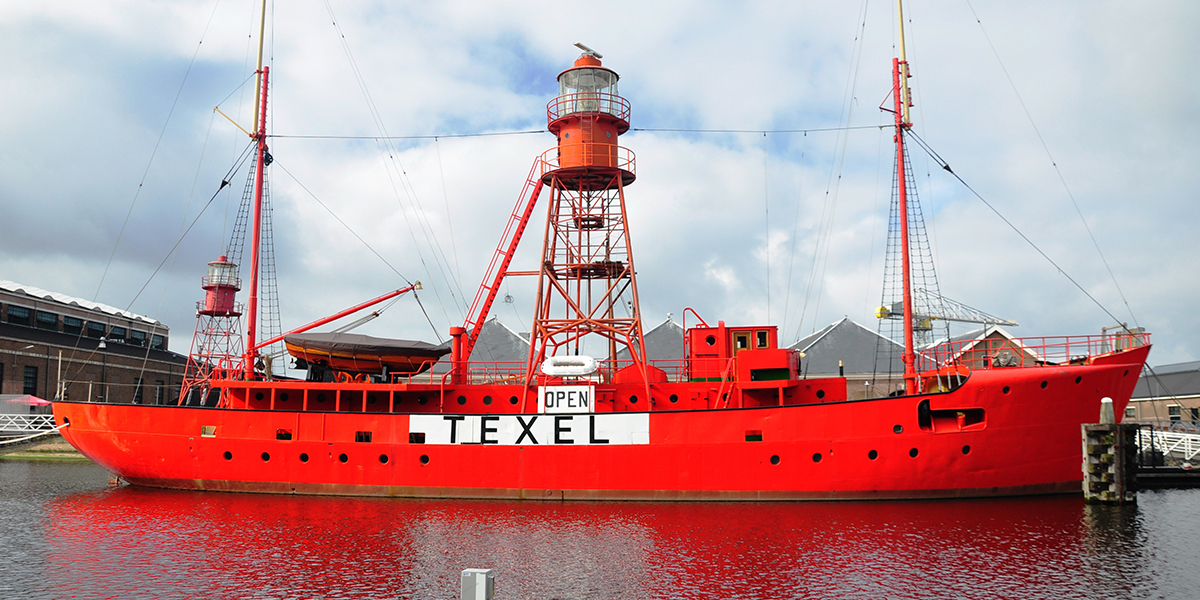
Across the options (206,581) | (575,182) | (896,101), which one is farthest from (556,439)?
(896,101)

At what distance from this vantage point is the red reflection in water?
485 inches

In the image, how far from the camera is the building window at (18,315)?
47750 mm

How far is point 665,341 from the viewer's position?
4547cm

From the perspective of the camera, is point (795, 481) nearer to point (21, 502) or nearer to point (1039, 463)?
point (1039, 463)

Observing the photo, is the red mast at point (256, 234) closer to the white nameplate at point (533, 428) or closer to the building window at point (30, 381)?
the white nameplate at point (533, 428)

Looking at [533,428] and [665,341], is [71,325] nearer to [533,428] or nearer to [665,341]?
[665,341]

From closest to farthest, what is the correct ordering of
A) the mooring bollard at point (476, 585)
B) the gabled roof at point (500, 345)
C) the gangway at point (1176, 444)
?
1. the mooring bollard at point (476, 585)
2. the gangway at point (1176, 444)
3. the gabled roof at point (500, 345)

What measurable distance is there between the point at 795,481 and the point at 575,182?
11345 mm

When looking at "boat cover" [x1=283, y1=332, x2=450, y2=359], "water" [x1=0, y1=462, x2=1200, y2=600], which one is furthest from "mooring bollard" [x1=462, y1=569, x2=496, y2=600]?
"boat cover" [x1=283, y1=332, x2=450, y2=359]

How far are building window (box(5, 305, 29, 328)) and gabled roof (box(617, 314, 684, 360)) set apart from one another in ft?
133

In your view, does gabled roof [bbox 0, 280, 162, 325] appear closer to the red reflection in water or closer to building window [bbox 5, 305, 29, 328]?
building window [bbox 5, 305, 29, 328]

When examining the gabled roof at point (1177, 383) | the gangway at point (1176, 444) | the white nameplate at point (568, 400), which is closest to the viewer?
the white nameplate at point (568, 400)

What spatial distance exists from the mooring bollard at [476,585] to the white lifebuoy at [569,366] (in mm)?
13991

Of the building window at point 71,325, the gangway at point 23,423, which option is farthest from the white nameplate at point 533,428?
the building window at point 71,325
